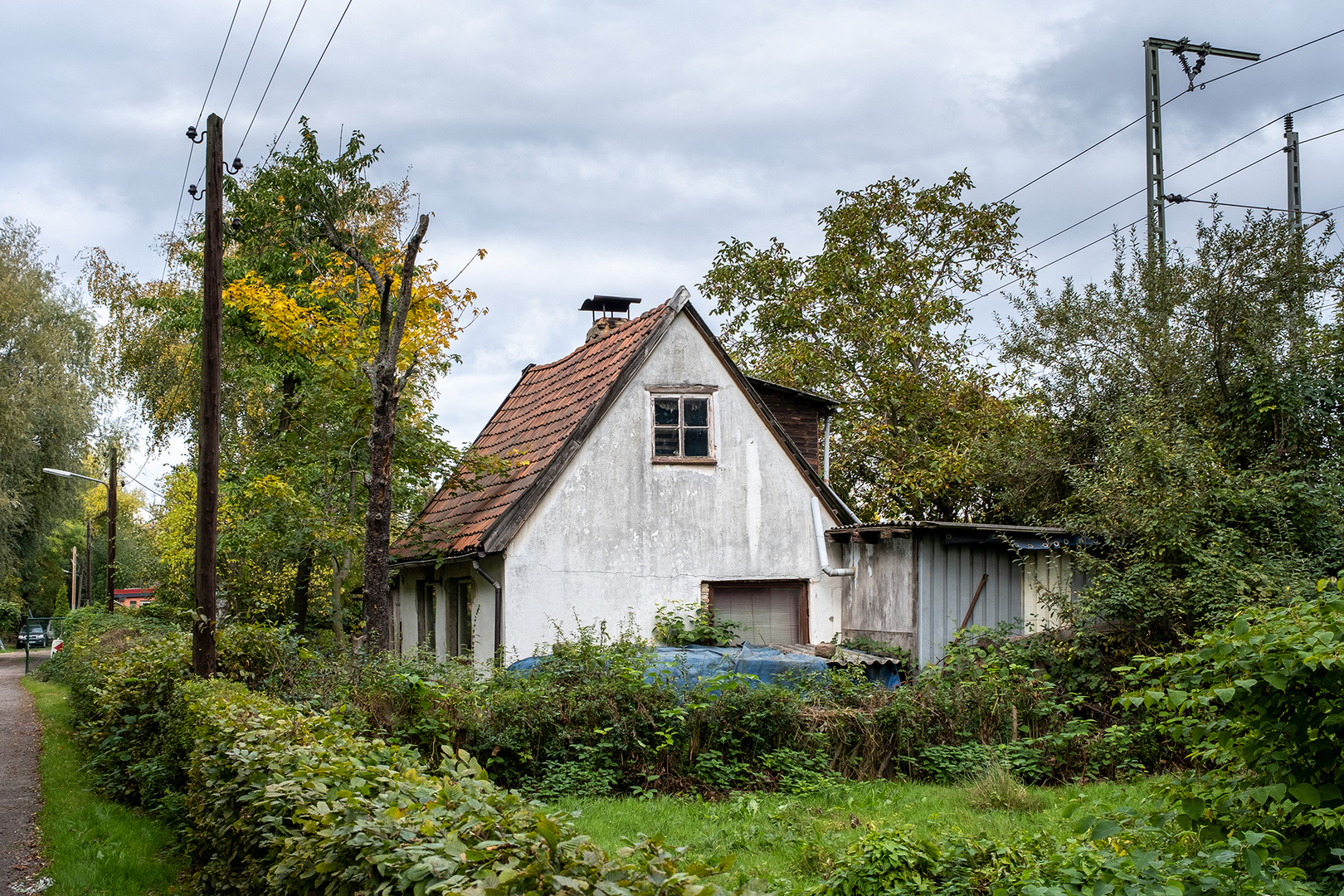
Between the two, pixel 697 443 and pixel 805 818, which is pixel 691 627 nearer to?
pixel 697 443

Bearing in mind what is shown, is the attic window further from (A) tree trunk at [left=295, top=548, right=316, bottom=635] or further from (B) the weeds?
(A) tree trunk at [left=295, top=548, right=316, bottom=635]

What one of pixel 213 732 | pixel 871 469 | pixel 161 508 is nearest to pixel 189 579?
pixel 161 508

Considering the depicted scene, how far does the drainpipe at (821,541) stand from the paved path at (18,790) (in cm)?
1160

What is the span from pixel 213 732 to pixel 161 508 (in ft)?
126

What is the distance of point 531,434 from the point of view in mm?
19312

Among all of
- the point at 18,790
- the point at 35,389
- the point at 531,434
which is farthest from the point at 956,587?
the point at 35,389

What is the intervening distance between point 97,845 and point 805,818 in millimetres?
6411

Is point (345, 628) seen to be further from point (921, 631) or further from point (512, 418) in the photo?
point (921, 631)

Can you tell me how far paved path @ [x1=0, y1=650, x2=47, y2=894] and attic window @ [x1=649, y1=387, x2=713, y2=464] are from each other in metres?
9.85

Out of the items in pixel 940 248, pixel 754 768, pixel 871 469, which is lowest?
pixel 754 768

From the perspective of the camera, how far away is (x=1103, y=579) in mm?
14461

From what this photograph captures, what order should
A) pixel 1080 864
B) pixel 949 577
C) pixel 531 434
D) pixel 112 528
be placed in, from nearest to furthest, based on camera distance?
pixel 1080 864 < pixel 949 577 < pixel 531 434 < pixel 112 528

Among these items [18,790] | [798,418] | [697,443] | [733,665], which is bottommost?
[18,790]

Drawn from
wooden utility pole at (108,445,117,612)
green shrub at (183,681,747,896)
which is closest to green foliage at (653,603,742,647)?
green shrub at (183,681,747,896)
